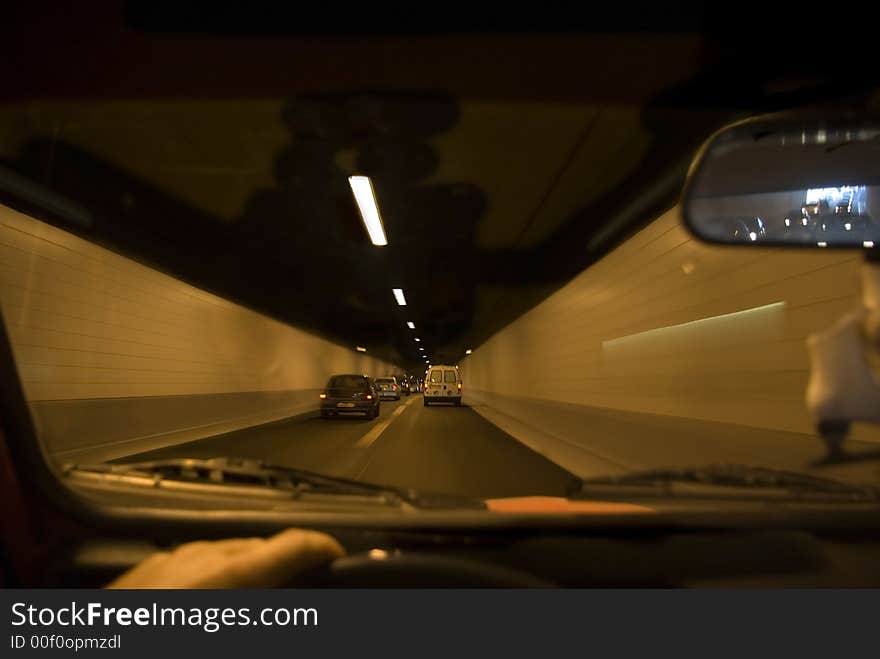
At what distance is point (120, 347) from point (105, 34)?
6.25m

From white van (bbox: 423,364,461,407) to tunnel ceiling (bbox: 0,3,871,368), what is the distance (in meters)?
16.9

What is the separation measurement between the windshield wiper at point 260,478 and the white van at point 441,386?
24767 mm

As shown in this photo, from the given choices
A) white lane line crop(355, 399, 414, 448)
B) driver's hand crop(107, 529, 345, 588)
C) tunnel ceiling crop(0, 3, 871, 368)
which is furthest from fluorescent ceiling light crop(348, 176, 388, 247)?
driver's hand crop(107, 529, 345, 588)

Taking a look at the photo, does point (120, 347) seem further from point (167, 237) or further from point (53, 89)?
point (53, 89)

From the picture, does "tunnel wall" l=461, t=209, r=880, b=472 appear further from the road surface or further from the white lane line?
the white lane line

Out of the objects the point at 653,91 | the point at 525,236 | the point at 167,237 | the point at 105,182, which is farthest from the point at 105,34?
the point at 525,236

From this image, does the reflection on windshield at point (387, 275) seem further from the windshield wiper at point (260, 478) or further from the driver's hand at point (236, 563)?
the driver's hand at point (236, 563)

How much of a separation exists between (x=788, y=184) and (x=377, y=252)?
8653mm

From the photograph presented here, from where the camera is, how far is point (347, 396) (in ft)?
36.3

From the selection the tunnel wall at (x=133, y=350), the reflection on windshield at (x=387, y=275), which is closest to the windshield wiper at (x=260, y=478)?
the reflection on windshield at (x=387, y=275)

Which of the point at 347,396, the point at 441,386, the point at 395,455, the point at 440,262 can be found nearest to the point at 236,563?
the point at 395,455

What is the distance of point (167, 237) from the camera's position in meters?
10.2

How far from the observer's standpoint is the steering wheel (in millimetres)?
2520

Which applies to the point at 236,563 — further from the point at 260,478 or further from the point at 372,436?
the point at 372,436
